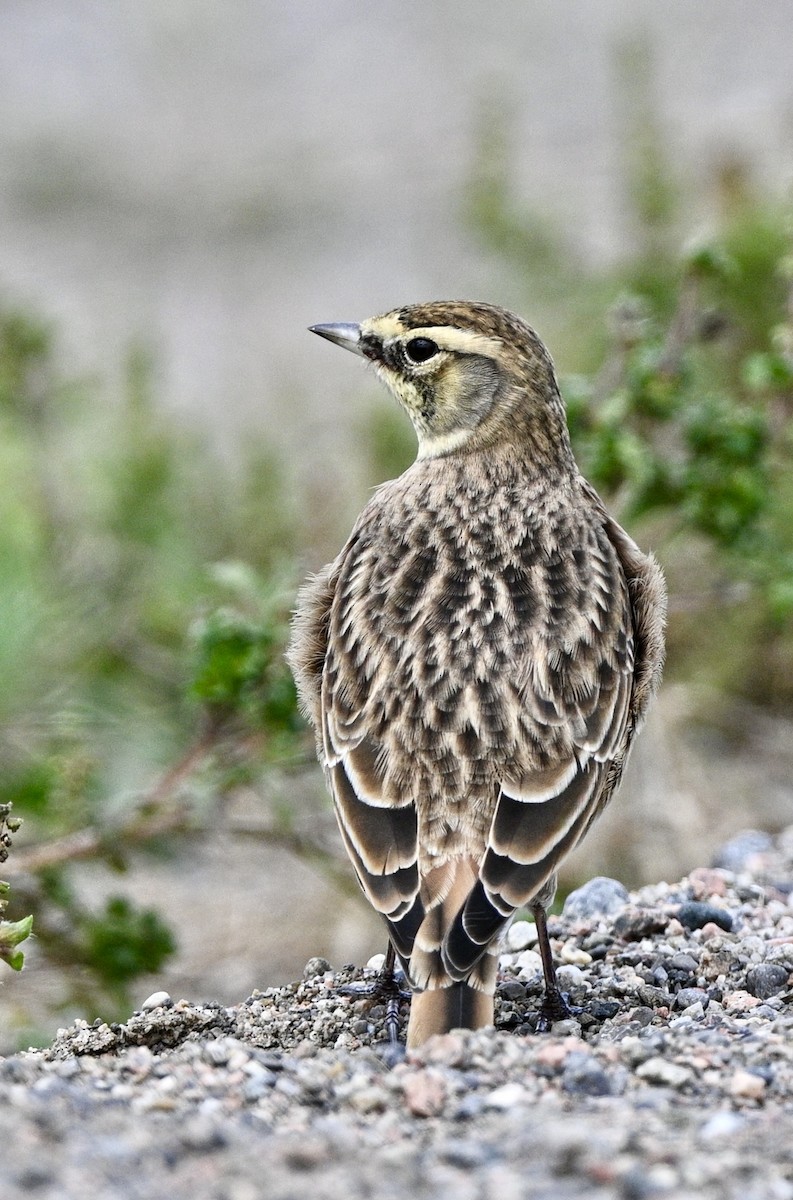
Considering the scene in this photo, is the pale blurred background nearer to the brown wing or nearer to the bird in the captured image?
the bird

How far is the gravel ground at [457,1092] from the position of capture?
367 cm

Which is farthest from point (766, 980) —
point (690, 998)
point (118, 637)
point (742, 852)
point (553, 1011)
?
point (118, 637)

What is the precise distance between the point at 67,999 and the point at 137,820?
875mm

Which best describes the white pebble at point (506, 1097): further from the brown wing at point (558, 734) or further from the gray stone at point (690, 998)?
the gray stone at point (690, 998)

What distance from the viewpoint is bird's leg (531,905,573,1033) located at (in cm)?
559

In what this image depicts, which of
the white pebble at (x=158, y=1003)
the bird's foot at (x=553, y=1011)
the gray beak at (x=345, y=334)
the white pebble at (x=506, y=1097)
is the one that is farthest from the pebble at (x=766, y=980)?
the gray beak at (x=345, y=334)

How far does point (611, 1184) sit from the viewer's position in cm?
362

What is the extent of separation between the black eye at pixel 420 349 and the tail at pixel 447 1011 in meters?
2.74

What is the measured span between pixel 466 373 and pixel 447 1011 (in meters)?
2.77

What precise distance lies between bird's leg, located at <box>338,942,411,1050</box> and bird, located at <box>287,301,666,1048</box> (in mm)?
491

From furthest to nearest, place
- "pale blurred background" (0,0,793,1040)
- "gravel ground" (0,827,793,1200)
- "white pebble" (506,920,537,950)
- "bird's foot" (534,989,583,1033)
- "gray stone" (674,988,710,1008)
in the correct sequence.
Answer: "pale blurred background" (0,0,793,1040) < "white pebble" (506,920,537,950) < "gray stone" (674,988,710,1008) < "bird's foot" (534,989,583,1033) < "gravel ground" (0,827,793,1200)

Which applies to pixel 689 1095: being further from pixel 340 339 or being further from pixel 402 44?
pixel 402 44

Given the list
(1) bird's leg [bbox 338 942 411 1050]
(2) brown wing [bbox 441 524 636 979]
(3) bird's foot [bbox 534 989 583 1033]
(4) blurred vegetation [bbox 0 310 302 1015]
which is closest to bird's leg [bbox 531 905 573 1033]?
(3) bird's foot [bbox 534 989 583 1033]

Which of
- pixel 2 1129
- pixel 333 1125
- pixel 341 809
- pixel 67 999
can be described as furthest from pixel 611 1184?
pixel 67 999
